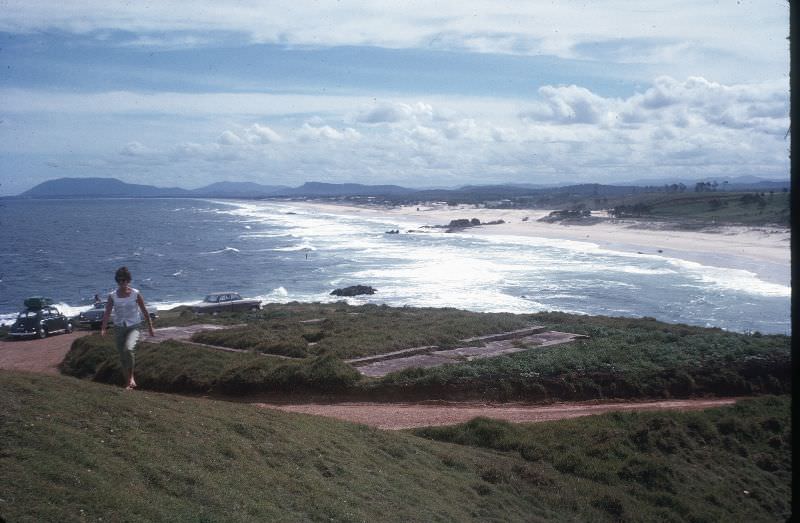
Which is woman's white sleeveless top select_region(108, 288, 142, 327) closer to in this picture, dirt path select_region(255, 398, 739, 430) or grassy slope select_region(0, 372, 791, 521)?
grassy slope select_region(0, 372, 791, 521)

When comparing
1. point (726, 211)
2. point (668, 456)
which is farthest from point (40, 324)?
point (726, 211)

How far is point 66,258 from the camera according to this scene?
209 feet

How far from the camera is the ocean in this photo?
34906 mm

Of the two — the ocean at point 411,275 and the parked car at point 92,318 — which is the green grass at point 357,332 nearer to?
the parked car at point 92,318

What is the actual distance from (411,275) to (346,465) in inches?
1535

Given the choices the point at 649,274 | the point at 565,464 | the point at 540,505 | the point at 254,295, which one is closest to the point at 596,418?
the point at 565,464

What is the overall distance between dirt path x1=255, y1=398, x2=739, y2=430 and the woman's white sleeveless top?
5137mm

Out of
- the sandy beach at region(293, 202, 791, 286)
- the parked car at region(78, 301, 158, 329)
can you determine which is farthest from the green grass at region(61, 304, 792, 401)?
the sandy beach at region(293, 202, 791, 286)

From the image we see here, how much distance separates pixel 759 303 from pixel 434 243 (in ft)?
132

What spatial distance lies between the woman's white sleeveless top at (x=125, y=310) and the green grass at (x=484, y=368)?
23.4 ft

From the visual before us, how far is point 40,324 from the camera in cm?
2448

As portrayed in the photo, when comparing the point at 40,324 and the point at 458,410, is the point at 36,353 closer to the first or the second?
the point at 40,324

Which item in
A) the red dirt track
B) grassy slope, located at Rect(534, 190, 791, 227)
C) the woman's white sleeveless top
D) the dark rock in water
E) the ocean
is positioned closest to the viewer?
the woman's white sleeveless top

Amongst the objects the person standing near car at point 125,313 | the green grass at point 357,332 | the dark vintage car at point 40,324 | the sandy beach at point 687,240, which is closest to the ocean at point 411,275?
the sandy beach at point 687,240
